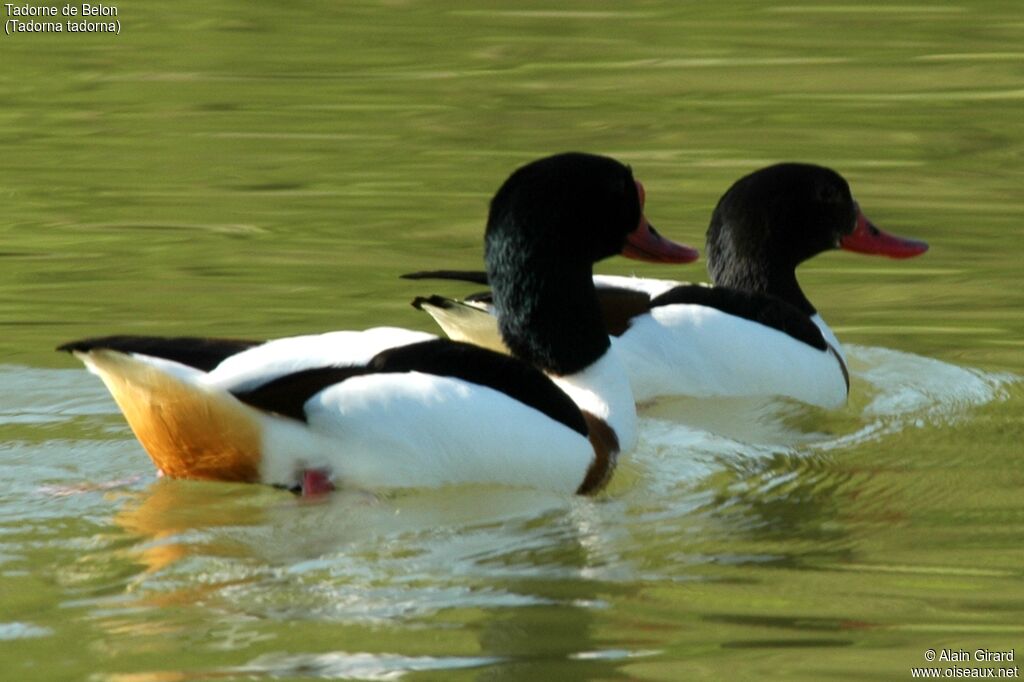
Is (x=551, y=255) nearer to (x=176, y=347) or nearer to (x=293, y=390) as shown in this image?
(x=293, y=390)

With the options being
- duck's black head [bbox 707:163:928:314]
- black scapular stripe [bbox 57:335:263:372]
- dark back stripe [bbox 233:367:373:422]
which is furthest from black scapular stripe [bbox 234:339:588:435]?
duck's black head [bbox 707:163:928:314]

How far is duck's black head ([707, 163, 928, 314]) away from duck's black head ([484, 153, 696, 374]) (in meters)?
1.82

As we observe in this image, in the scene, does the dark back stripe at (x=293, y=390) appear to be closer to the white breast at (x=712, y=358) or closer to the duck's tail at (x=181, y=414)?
the duck's tail at (x=181, y=414)

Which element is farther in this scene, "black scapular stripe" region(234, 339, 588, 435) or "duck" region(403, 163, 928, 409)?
"duck" region(403, 163, 928, 409)

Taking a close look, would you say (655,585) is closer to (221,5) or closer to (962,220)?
(962,220)

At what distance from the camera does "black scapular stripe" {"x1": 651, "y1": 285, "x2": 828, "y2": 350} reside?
8.70 metres

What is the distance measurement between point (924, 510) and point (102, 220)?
6.02 m

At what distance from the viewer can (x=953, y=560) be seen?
634 cm

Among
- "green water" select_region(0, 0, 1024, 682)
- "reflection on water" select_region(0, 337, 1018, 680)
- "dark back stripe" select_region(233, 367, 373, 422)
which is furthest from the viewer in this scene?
"dark back stripe" select_region(233, 367, 373, 422)

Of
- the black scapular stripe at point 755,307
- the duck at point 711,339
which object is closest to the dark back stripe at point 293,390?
the duck at point 711,339

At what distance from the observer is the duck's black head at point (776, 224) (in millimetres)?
9383

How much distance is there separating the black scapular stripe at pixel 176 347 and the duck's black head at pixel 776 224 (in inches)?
125

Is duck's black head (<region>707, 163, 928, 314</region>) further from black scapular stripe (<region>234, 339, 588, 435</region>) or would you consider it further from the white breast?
black scapular stripe (<region>234, 339, 588, 435</region>)

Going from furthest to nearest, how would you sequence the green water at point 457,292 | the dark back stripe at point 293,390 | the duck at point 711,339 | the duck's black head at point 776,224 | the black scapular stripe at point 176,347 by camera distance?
the duck's black head at point 776,224, the duck at point 711,339, the dark back stripe at point 293,390, the black scapular stripe at point 176,347, the green water at point 457,292
